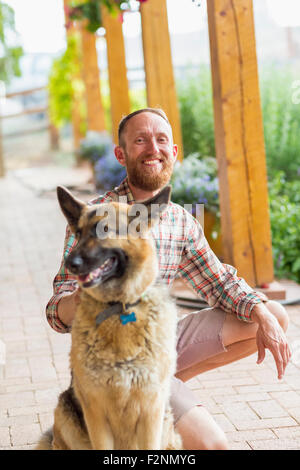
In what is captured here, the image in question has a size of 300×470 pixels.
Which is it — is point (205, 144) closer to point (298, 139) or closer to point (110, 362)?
point (298, 139)

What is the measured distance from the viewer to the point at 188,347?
2.86 meters

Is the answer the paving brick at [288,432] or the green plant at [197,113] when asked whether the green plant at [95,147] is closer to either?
the green plant at [197,113]

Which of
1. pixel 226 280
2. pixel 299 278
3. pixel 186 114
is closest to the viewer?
pixel 226 280

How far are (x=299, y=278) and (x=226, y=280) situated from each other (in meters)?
3.28

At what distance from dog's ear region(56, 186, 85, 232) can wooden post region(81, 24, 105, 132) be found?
1149cm

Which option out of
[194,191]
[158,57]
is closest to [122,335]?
[194,191]

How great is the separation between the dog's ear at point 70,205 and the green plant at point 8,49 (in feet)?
36.6

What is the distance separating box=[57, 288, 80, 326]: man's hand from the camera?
2375 millimetres

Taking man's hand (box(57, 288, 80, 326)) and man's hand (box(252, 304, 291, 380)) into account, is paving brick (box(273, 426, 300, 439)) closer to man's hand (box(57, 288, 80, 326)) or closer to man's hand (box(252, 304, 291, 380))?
man's hand (box(252, 304, 291, 380))

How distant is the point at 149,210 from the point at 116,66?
22.9ft

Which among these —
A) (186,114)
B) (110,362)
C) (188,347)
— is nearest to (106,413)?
(110,362)

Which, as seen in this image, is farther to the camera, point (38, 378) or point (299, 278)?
point (299, 278)

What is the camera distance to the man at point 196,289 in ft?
8.33

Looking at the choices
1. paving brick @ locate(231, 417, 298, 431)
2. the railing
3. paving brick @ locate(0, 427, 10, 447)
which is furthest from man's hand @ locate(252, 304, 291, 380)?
the railing
